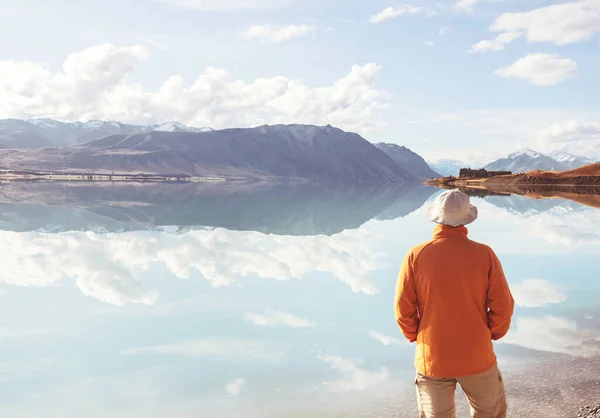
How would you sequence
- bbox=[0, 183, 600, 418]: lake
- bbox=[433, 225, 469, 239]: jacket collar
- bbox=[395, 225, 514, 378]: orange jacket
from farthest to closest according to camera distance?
bbox=[0, 183, 600, 418]: lake, bbox=[433, 225, 469, 239]: jacket collar, bbox=[395, 225, 514, 378]: orange jacket

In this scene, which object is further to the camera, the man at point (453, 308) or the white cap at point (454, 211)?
the white cap at point (454, 211)

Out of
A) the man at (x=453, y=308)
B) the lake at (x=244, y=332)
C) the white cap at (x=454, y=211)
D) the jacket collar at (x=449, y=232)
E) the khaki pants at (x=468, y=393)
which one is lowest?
the lake at (x=244, y=332)

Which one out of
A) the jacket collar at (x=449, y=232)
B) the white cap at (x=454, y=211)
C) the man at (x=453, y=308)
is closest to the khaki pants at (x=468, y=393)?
the man at (x=453, y=308)

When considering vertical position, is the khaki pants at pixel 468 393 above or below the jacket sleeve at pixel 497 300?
below

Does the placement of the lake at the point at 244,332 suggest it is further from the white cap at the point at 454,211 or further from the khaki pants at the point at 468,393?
the white cap at the point at 454,211

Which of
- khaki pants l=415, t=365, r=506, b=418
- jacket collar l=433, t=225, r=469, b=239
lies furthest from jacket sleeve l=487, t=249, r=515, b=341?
khaki pants l=415, t=365, r=506, b=418

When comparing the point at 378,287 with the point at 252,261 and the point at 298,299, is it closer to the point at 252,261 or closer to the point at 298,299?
the point at 298,299

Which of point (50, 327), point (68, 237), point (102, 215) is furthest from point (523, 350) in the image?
point (102, 215)

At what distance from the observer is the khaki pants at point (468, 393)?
6.02m

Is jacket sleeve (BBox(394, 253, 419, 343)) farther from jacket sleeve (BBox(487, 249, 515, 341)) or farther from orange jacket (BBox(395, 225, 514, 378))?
jacket sleeve (BBox(487, 249, 515, 341))

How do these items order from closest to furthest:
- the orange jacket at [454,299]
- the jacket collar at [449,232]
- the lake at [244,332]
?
1. the orange jacket at [454,299]
2. the jacket collar at [449,232]
3. the lake at [244,332]

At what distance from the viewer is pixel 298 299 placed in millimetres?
18625

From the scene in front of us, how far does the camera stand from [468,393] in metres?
6.18

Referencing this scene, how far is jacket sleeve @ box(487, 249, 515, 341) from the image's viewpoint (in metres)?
5.90
